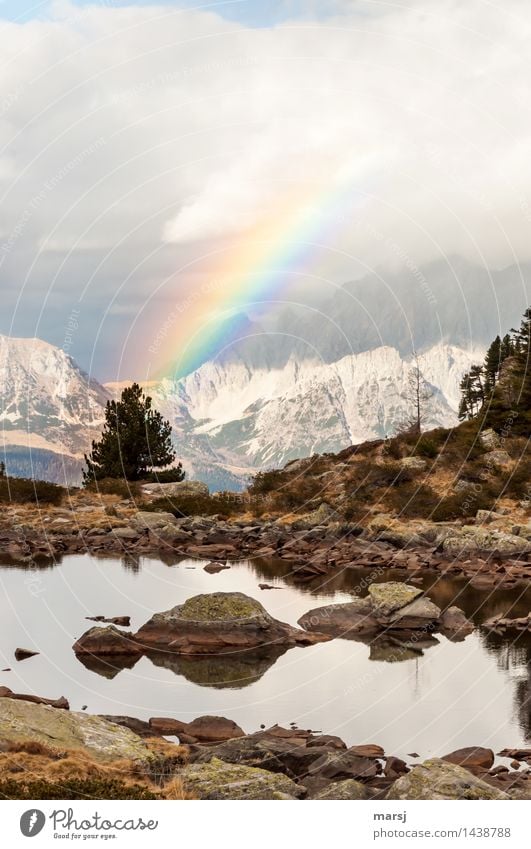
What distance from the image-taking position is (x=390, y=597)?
123 feet

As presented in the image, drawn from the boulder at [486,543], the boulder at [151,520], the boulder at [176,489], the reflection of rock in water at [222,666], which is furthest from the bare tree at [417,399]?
the reflection of rock in water at [222,666]

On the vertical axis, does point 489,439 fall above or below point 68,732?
above

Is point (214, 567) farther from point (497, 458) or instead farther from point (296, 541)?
point (497, 458)

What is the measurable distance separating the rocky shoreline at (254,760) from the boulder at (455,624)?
12.6 metres

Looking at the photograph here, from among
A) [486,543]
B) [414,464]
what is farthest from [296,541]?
[414,464]

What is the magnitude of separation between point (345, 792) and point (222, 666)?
13.3 metres

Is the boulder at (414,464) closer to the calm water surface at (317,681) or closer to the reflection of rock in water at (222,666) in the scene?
the calm water surface at (317,681)

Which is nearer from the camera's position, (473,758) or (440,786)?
(440,786)

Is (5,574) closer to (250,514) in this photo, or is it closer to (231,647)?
(231,647)

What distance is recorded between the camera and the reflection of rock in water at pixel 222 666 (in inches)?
1169

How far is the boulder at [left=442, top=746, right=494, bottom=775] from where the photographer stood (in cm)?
2113

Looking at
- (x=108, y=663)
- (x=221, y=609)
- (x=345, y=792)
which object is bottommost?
(x=345, y=792)
